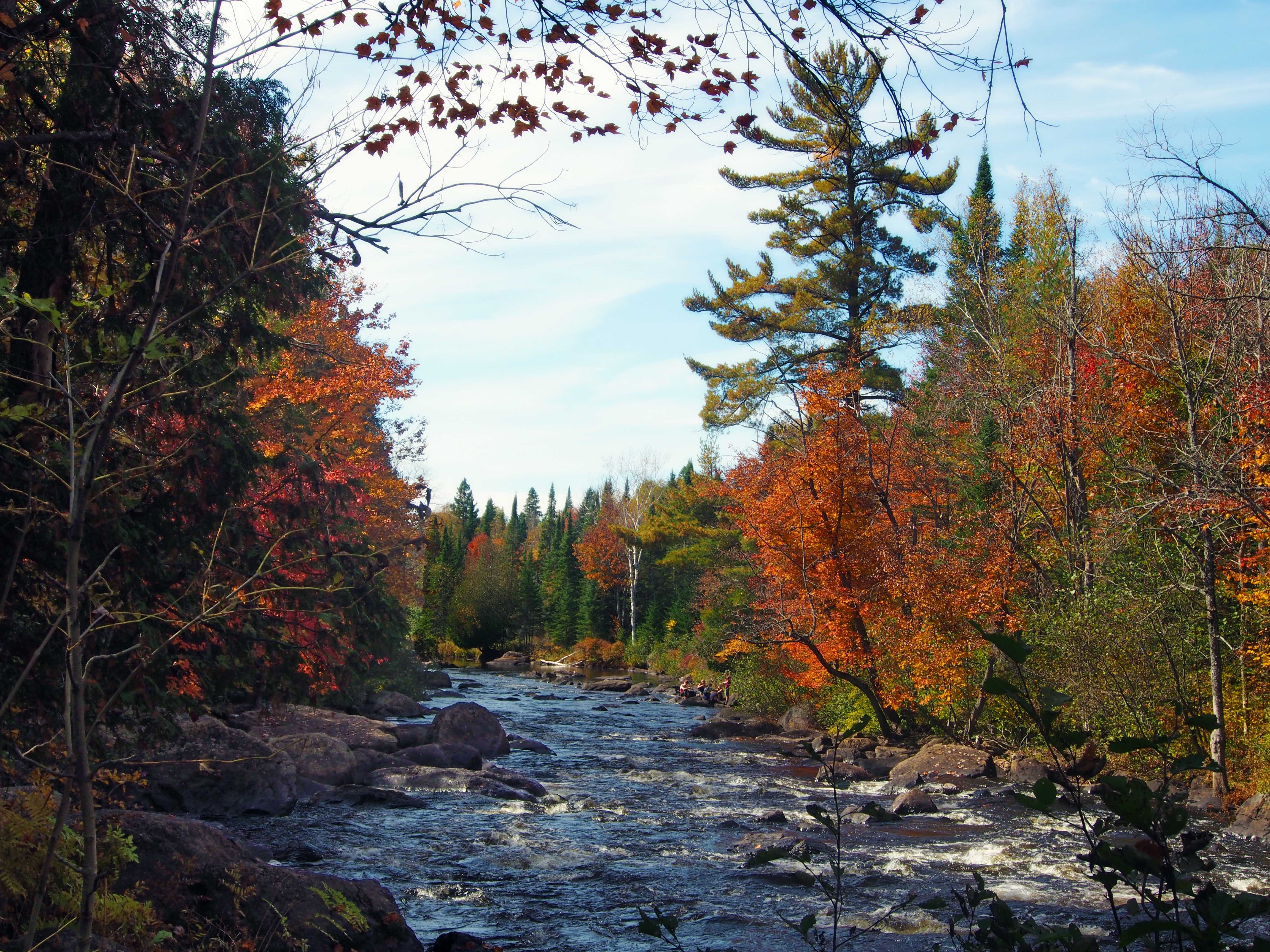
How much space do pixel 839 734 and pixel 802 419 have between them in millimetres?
17697

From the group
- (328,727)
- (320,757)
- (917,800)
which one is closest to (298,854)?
(320,757)

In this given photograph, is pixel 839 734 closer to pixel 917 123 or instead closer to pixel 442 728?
pixel 917 123

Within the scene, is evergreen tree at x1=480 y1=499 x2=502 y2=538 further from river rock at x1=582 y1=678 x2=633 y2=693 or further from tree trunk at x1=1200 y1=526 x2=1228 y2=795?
tree trunk at x1=1200 y1=526 x2=1228 y2=795

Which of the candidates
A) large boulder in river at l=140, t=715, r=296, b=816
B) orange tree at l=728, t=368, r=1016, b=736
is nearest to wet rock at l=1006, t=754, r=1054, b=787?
orange tree at l=728, t=368, r=1016, b=736

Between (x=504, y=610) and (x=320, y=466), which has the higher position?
(x=320, y=466)

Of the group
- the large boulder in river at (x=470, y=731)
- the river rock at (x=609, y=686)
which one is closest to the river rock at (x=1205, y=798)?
the large boulder in river at (x=470, y=731)

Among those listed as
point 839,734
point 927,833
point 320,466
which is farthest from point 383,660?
point 927,833

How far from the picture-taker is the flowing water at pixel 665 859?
27.7 feet

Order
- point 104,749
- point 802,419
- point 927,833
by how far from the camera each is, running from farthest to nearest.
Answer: point 802,419 < point 927,833 < point 104,749

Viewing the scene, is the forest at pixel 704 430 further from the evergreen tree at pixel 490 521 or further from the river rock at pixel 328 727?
the evergreen tree at pixel 490 521

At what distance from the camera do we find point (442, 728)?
17.6 metres

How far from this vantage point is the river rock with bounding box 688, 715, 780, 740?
23.2m

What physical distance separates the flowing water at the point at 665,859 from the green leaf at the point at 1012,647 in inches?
187

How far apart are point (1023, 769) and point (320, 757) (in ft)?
38.8
